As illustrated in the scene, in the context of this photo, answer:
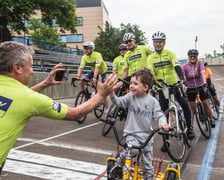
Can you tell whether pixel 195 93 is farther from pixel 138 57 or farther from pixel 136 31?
pixel 136 31

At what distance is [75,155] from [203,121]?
138 inches

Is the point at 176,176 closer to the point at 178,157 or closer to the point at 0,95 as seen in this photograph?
the point at 178,157

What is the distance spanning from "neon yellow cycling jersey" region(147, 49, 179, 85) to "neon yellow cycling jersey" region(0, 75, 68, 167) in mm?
4498

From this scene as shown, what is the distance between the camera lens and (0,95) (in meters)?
2.31

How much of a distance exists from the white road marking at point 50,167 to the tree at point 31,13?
1769 centimetres

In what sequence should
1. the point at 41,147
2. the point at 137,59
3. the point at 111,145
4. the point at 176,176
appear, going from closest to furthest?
1. the point at 176,176
2. the point at 41,147
3. the point at 111,145
4. the point at 137,59

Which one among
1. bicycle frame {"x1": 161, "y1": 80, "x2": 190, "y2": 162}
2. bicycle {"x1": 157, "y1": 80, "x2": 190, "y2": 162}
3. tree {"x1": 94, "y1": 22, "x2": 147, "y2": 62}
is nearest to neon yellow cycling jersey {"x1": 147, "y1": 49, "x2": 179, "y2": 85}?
bicycle {"x1": 157, "y1": 80, "x2": 190, "y2": 162}

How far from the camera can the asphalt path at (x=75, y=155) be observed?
4.60m

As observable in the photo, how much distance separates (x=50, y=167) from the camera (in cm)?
477

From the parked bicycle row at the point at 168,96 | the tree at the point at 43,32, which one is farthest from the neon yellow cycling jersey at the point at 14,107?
the tree at the point at 43,32

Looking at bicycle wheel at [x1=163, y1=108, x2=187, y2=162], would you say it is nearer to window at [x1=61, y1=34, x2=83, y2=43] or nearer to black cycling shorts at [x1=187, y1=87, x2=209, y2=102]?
black cycling shorts at [x1=187, y1=87, x2=209, y2=102]

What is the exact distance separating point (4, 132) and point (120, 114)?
6111 mm

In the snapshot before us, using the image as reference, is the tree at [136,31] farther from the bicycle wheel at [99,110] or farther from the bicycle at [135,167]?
the bicycle at [135,167]

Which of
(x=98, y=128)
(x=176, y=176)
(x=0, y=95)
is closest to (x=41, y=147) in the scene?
(x=98, y=128)
